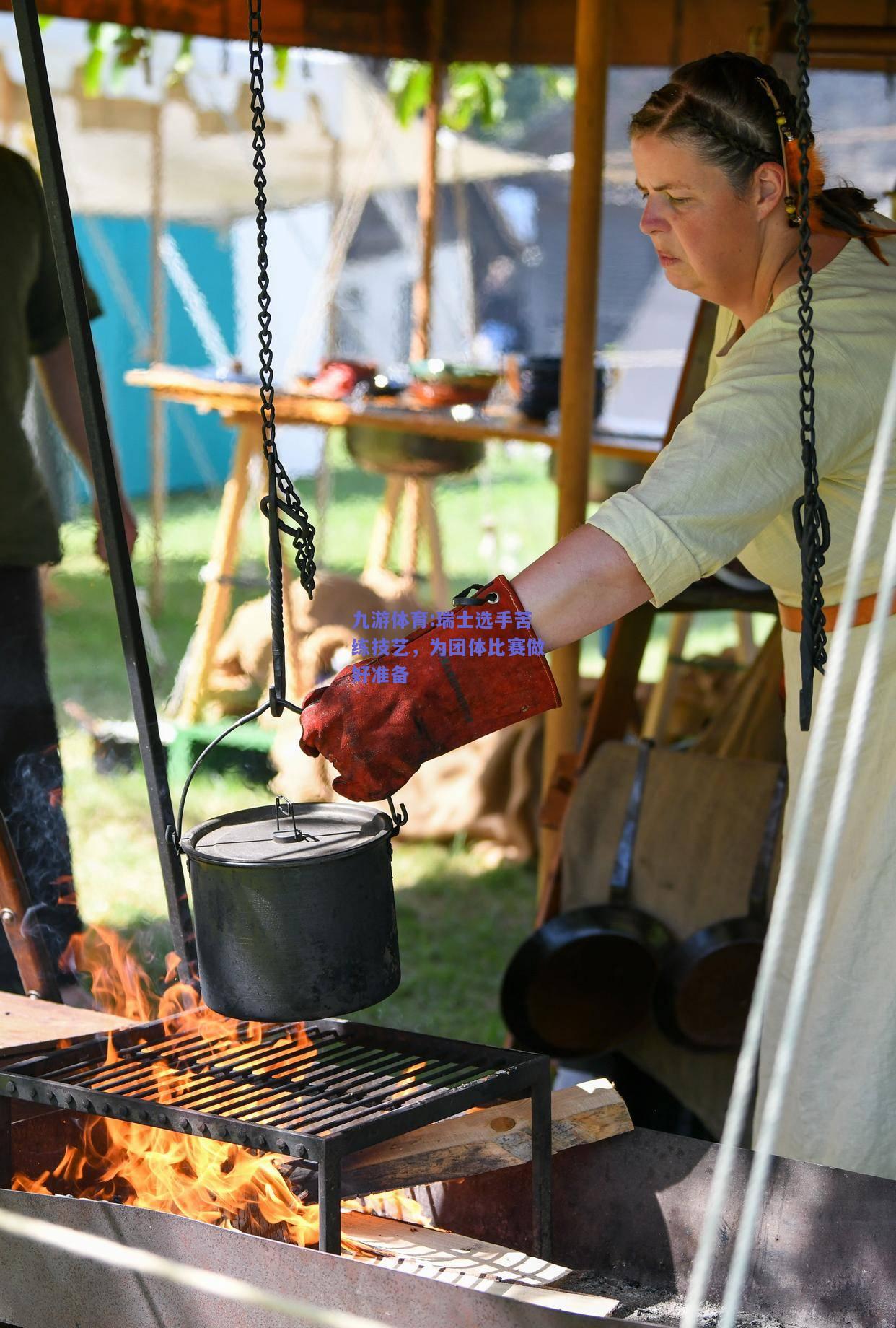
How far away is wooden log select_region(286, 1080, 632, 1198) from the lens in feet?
6.42

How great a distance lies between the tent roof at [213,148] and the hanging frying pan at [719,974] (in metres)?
4.89

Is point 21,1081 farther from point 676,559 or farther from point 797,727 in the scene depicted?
point 797,727

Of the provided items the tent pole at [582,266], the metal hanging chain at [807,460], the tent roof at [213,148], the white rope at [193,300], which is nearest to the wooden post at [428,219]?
the tent roof at [213,148]

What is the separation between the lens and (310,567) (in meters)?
1.89

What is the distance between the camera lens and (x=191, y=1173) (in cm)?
201

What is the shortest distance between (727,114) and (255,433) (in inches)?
154

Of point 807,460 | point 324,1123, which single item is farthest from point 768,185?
point 324,1123

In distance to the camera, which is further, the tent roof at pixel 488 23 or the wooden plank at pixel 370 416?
the wooden plank at pixel 370 416

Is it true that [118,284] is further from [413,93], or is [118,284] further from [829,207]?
[829,207]

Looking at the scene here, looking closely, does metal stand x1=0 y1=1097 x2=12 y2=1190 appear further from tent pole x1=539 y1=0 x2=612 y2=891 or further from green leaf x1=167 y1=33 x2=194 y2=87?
green leaf x1=167 y1=33 x2=194 y2=87

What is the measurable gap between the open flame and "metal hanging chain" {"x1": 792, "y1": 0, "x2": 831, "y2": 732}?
0.76 metres

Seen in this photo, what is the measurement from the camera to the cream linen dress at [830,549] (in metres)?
1.72

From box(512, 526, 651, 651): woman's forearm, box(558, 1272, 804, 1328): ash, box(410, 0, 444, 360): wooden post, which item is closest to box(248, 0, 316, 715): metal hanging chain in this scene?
box(512, 526, 651, 651): woman's forearm

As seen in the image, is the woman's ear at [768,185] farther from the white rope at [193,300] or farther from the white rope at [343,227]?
the white rope at [193,300]
